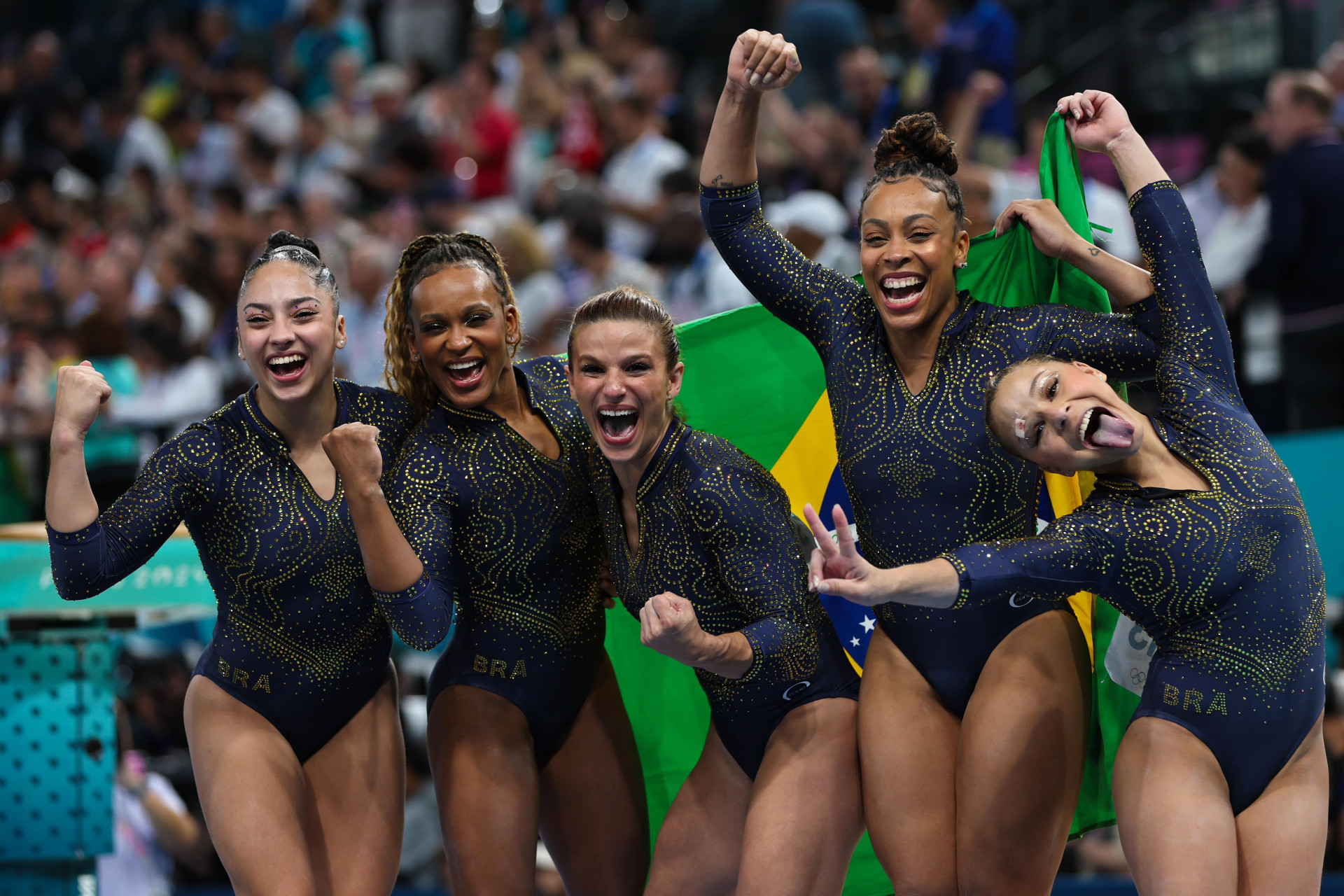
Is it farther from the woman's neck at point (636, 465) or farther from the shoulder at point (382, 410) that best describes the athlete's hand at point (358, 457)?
the woman's neck at point (636, 465)

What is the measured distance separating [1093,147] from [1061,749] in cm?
139

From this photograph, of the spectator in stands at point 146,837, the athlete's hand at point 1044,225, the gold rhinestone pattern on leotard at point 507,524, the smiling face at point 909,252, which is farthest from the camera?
the spectator in stands at point 146,837

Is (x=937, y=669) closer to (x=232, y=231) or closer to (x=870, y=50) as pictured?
(x=870, y=50)

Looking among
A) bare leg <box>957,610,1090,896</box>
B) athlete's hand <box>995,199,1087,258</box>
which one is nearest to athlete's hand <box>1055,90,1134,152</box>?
athlete's hand <box>995,199,1087,258</box>

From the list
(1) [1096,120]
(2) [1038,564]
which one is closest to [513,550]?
(2) [1038,564]

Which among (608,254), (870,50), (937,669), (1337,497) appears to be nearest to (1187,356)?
(937,669)

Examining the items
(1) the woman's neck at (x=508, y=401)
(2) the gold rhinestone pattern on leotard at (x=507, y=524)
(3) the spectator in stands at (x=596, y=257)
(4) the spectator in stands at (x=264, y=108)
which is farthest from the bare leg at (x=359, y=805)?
(4) the spectator in stands at (x=264, y=108)

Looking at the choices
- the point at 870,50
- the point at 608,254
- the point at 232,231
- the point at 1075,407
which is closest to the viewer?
the point at 1075,407

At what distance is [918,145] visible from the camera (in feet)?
11.4

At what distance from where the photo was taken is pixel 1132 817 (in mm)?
2920

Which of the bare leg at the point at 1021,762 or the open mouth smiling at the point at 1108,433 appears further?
the bare leg at the point at 1021,762

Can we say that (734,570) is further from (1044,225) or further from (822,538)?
(1044,225)

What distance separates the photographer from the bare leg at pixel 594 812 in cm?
353

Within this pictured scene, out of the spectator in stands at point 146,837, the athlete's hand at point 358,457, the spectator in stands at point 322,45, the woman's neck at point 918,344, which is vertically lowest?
the spectator in stands at point 146,837
